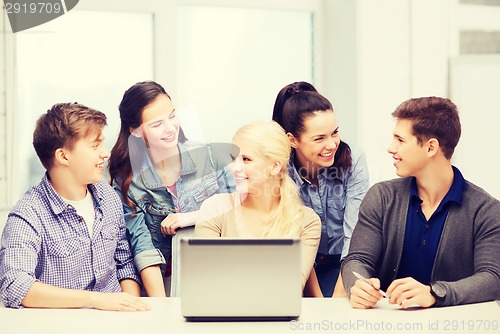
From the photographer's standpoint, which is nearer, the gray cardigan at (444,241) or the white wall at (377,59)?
the gray cardigan at (444,241)

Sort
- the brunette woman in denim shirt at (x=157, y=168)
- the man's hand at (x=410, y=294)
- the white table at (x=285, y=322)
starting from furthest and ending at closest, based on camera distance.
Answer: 1. the brunette woman in denim shirt at (x=157, y=168)
2. the man's hand at (x=410, y=294)
3. the white table at (x=285, y=322)

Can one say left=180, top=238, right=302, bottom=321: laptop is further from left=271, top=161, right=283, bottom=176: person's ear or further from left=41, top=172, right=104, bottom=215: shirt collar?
left=271, top=161, right=283, bottom=176: person's ear

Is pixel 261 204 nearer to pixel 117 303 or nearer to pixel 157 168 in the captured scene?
pixel 157 168

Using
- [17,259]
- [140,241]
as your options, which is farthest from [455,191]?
[17,259]

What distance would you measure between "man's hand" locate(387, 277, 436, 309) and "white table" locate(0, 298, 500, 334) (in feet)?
0.08

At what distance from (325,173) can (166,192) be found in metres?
0.61

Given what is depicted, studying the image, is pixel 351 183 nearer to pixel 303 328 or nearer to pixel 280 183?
pixel 280 183

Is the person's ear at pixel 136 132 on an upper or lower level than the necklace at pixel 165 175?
upper

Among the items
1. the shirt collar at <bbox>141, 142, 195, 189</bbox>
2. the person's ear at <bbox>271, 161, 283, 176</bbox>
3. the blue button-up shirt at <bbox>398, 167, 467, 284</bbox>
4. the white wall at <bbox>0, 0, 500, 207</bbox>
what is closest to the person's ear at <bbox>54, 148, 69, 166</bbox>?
the shirt collar at <bbox>141, 142, 195, 189</bbox>

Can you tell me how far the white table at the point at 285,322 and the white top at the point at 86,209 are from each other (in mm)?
452

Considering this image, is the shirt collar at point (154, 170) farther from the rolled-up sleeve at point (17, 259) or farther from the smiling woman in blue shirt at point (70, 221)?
the rolled-up sleeve at point (17, 259)

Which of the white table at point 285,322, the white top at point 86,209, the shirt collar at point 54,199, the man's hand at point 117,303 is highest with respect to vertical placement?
the shirt collar at point 54,199

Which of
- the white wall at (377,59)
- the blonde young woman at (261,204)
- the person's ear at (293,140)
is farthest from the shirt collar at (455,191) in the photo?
the white wall at (377,59)

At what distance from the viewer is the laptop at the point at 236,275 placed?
188cm
